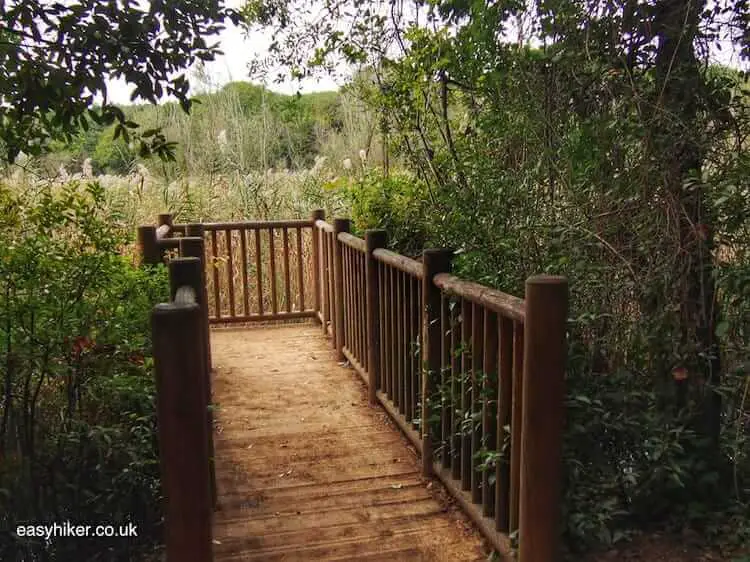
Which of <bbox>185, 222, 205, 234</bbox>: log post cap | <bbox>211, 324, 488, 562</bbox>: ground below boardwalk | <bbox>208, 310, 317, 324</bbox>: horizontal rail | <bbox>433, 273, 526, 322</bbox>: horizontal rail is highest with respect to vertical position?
<bbox>185, 222, 205, 234</bbox>: log post cap

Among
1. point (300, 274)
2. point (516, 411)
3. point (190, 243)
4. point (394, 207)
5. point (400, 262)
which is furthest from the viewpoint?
point (300, 274)

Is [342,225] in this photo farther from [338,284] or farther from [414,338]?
[414,338]

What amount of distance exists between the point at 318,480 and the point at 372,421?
777 millimetres

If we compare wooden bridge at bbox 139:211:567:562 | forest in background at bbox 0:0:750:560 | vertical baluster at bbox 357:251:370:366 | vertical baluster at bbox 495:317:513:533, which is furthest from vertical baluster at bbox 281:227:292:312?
vertical baluster at bbox 495:317:513:533

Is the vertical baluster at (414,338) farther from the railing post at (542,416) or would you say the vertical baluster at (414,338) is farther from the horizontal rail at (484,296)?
the railing post at (542,416)

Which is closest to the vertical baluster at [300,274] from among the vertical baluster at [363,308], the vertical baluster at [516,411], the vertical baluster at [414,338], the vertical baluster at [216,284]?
the vertical baluster at [216,284]

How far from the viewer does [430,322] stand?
289 cm

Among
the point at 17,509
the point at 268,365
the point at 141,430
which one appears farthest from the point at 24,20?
the point at 268,365

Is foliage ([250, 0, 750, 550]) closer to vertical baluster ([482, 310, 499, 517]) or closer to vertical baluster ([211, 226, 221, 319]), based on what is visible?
vertical baluster ([482, 310, 499, 517])

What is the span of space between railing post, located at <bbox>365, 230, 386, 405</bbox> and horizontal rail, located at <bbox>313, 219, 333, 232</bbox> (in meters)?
1.31

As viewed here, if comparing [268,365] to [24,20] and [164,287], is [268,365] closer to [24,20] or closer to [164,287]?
[164,287]

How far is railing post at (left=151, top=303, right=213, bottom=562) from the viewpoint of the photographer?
1557 mm

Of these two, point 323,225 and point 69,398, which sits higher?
point 323,225

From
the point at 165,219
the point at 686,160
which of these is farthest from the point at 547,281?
the point at 165,219
